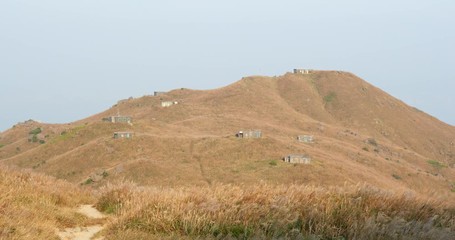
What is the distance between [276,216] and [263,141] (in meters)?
73.6

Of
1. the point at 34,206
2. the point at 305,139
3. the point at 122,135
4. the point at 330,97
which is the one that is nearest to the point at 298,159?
the point at 305,139

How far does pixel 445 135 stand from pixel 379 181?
74191 millimetres

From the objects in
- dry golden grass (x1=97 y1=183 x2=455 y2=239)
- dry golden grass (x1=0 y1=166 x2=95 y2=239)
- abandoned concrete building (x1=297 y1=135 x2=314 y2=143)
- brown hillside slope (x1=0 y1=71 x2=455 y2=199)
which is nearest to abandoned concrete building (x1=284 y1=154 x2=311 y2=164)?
brown hillside slope (x1=0 y1=71 x2=455 y2=199)

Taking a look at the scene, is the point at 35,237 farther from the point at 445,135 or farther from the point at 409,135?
the point at 445,135

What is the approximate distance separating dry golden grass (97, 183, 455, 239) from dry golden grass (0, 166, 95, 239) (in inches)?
40.3

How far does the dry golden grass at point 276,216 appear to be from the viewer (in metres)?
7.11

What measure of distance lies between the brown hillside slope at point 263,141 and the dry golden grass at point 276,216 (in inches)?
97.9

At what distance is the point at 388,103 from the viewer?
140m

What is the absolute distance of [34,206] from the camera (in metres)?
8.39

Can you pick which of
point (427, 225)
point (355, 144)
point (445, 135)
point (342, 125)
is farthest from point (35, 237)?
point (445, 135)

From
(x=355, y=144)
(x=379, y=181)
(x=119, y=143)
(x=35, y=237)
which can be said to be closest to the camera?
(x=35, y=237)

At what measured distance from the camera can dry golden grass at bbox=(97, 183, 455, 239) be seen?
23.3ft

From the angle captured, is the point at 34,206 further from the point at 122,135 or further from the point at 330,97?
the point at 330,97

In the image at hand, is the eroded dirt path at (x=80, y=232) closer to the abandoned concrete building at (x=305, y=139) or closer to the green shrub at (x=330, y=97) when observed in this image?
the abandoned concrete building at (x=305, y=139)
